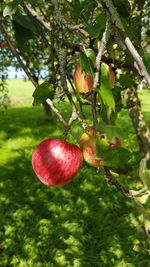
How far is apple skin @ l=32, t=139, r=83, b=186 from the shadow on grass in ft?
10.3

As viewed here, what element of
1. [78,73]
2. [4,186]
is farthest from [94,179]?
[78,73]

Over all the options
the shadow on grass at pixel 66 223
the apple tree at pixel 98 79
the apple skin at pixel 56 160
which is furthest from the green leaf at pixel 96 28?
the shadow on grass at pixel 66 223

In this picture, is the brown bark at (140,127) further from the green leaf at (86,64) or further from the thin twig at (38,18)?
the green leaf at (86,64)

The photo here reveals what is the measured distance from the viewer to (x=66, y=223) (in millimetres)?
4711

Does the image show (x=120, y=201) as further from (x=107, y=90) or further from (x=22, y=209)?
(x=107, y=90)

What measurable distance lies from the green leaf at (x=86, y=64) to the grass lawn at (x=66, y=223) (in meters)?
2.79

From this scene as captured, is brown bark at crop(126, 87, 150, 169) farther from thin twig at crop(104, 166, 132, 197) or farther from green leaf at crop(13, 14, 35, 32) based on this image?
thin twig at crop(104, 166, 132, 197)

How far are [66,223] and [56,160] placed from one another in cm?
382

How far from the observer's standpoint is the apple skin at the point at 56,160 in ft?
3.40

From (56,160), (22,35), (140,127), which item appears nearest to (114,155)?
(56,160)

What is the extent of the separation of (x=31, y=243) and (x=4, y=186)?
147cm

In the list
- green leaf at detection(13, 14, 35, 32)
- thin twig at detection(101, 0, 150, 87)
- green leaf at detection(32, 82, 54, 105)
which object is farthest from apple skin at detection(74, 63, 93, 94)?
green leaf at detection(13, 14, 35, 32)

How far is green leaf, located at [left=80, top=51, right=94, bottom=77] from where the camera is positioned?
0.93m

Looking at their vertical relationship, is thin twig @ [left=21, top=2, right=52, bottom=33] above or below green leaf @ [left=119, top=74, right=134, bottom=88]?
above
